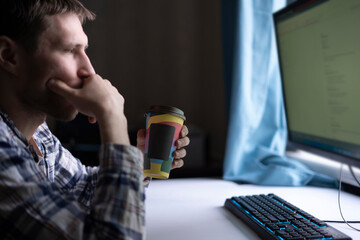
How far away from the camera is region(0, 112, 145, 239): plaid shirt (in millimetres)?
609

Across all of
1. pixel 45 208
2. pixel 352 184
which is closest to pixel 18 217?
pixel 45 208

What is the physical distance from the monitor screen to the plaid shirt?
0.66 m

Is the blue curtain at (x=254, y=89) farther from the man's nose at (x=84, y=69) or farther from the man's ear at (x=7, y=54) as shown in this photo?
the man's ear at (x=7, y=54)

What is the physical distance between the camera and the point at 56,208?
0.62 m

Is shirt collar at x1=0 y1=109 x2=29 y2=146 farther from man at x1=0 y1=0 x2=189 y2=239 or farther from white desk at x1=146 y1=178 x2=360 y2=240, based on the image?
white desk at x1=146 y1=178 x2=360 y2=240

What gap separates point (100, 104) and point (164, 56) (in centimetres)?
210

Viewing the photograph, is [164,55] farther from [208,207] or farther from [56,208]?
[56,208]

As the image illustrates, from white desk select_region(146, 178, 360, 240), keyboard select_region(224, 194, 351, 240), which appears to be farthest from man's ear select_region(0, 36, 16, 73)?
keyboard select_region(224, 194, 351, 240)

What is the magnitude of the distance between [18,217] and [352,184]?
1011mm

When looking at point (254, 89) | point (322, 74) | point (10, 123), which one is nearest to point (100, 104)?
point (10, 123)

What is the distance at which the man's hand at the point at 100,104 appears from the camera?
0.71m

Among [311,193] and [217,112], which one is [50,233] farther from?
[217,112]

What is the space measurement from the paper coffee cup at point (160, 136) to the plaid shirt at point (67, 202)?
0.57 feet

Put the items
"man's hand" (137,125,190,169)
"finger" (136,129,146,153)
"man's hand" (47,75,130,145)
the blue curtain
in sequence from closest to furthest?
"man's hand" (47,75,130,145), "man's hand" (137,125,190,169), "finger" (136,129,146,153), the blue curtain
